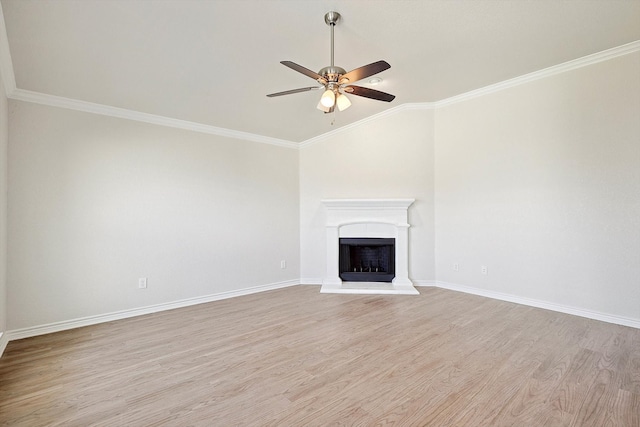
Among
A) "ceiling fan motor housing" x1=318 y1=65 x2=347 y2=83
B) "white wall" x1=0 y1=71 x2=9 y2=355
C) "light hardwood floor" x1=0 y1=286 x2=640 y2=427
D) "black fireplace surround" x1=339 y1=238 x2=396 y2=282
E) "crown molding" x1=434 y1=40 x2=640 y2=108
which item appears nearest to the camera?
"light hardwood floor" x1=0 y1=286 x2=640 y2=427

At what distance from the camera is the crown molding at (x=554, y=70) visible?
9.10 feet

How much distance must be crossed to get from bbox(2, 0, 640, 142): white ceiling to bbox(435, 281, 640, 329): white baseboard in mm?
2753

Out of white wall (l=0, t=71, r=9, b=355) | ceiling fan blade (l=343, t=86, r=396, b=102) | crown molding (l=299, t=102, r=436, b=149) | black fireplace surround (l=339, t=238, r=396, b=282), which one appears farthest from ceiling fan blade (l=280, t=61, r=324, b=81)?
black fireplace surround (l=339, t=238, r=396, b=282)

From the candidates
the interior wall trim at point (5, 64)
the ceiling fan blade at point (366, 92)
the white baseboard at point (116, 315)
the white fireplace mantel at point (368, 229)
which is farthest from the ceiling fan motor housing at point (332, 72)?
the white baseboard at point (116, 315)

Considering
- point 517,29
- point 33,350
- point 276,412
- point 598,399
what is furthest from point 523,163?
→ point 33,350

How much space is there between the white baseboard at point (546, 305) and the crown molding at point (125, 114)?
3818 mm

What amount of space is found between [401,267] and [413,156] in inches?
70.2

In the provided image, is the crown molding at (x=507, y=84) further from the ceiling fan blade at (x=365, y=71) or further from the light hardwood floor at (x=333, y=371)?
the light hardwood floor at (x=333, y=371)

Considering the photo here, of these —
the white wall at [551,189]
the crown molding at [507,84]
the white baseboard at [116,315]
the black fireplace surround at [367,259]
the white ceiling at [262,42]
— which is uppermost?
the crown molding at [507,84]

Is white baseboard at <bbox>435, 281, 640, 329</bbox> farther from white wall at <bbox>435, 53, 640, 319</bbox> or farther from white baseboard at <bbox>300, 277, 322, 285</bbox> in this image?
white baseboard at <bbox>300, 277, 322, 285</bbox>

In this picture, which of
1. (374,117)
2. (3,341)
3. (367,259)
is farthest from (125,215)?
(374,117)

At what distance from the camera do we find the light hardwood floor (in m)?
1.65

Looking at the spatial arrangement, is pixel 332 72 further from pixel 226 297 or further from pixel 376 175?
pixel 226 297

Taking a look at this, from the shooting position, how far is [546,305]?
3301 mm
